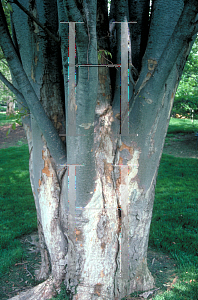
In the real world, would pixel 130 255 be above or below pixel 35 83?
below

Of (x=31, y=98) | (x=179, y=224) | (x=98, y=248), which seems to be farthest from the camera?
(x=179, y=224)

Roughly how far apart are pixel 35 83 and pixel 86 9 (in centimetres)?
110

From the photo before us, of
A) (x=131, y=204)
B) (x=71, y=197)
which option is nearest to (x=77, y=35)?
(x=71, y=197)

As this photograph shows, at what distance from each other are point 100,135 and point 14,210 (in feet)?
11.4

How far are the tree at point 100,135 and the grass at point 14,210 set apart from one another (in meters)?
1.07

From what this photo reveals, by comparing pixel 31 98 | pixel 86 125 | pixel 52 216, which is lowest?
pixel 52 216

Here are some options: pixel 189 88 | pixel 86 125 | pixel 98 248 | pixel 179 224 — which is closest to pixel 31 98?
pixel 86 125

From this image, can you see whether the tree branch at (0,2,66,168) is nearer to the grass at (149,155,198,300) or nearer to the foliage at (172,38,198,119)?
the grass at (149,155,198,300)

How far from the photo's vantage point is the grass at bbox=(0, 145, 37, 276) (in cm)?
386

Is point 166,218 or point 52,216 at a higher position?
point 52,216

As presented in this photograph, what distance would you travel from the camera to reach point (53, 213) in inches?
116

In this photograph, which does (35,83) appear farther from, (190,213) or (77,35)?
(190,213)

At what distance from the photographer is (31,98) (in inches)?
98.3

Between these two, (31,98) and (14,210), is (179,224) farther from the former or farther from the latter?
(31,98)
